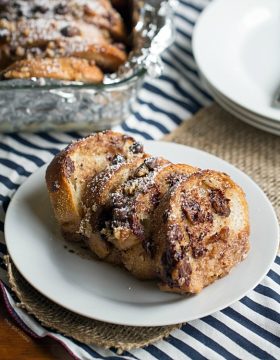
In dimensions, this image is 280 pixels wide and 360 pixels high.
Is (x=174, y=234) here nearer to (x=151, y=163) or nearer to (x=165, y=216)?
(x=165, y=216)

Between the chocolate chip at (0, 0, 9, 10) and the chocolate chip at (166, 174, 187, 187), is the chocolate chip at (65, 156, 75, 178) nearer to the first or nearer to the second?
the chocolate chip at (166, 174, 187, 187)

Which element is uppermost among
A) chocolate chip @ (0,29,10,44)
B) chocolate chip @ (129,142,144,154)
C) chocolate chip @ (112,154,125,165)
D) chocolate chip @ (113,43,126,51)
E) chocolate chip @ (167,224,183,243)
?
chocolate chip @ (167,224,183,243)

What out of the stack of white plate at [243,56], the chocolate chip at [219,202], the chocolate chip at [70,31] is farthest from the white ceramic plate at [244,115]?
the chocolate chip at [219,202]

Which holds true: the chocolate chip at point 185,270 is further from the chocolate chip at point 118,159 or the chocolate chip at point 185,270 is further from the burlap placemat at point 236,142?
the burlap placemat at point 236,142

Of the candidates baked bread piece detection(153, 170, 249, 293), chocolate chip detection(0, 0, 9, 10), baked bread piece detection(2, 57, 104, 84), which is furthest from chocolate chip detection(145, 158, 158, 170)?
chocolate chip detection(0, 0, 9, 10)

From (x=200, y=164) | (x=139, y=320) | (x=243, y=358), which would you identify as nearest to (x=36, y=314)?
(x=139, y=320)

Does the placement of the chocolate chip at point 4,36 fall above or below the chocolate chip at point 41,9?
below

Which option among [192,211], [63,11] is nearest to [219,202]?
[192,211]
